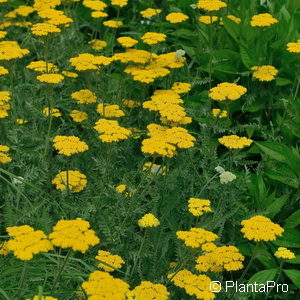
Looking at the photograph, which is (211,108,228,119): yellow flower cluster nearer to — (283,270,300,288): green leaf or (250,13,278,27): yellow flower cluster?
(250,13,278,27): yellow flower cluster

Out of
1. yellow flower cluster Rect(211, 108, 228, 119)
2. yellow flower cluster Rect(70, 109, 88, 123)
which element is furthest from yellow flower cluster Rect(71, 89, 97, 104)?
yellow flower cluster Rect(211, 108, 228, 119)

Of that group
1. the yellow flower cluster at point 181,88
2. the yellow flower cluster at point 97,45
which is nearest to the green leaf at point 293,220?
the yellow flower cluster at point 181,88

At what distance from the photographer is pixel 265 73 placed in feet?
12.3

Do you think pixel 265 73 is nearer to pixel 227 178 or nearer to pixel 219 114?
pixel 219 114

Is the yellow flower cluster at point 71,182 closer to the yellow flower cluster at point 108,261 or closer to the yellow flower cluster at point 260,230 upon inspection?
the yellow flower cluster at point 108,261

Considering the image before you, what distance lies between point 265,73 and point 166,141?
3.27ft

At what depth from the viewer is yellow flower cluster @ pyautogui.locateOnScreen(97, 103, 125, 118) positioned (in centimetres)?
359

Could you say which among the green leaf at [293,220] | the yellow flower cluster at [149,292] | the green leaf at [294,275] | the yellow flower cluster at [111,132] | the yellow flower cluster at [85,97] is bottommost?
the green leaf at [294,275]

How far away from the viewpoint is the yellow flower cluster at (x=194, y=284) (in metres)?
2.41

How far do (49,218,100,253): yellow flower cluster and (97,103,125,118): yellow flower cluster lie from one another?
147cm

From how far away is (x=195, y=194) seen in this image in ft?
11.1

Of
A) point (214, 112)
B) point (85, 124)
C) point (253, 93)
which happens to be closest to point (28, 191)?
point (85, 124)

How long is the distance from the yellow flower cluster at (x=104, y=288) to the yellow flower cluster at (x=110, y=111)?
1.52 meters

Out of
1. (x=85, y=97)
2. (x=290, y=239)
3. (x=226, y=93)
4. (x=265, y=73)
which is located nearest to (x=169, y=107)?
(x=226, y=93)
